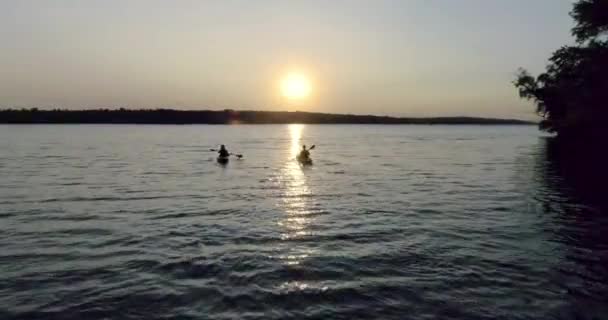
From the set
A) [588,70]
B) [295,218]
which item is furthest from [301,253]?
[588,70]

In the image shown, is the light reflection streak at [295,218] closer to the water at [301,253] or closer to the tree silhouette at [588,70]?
the water at [301,253]

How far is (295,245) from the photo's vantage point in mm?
15273

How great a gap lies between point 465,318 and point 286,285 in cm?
456

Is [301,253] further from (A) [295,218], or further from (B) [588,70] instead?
(B) [588,70]

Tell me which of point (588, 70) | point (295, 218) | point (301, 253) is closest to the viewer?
point (301, 253)

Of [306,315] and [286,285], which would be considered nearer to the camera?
[306,315]

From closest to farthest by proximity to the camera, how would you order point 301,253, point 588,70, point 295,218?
point 301,253
point 295,218
point 588,70

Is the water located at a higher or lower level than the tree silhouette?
lower

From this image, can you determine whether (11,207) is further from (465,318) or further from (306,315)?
(465,318)

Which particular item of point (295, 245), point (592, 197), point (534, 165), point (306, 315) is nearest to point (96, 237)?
point (295, 245)

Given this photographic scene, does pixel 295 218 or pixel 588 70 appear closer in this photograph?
pixel 295 218

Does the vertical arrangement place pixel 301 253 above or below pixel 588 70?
below

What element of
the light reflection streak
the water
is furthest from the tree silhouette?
the light reflection streak

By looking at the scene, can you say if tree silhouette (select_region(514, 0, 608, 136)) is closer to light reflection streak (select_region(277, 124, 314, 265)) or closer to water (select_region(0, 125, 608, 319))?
water (select_region(0, 125, 608, 319))
